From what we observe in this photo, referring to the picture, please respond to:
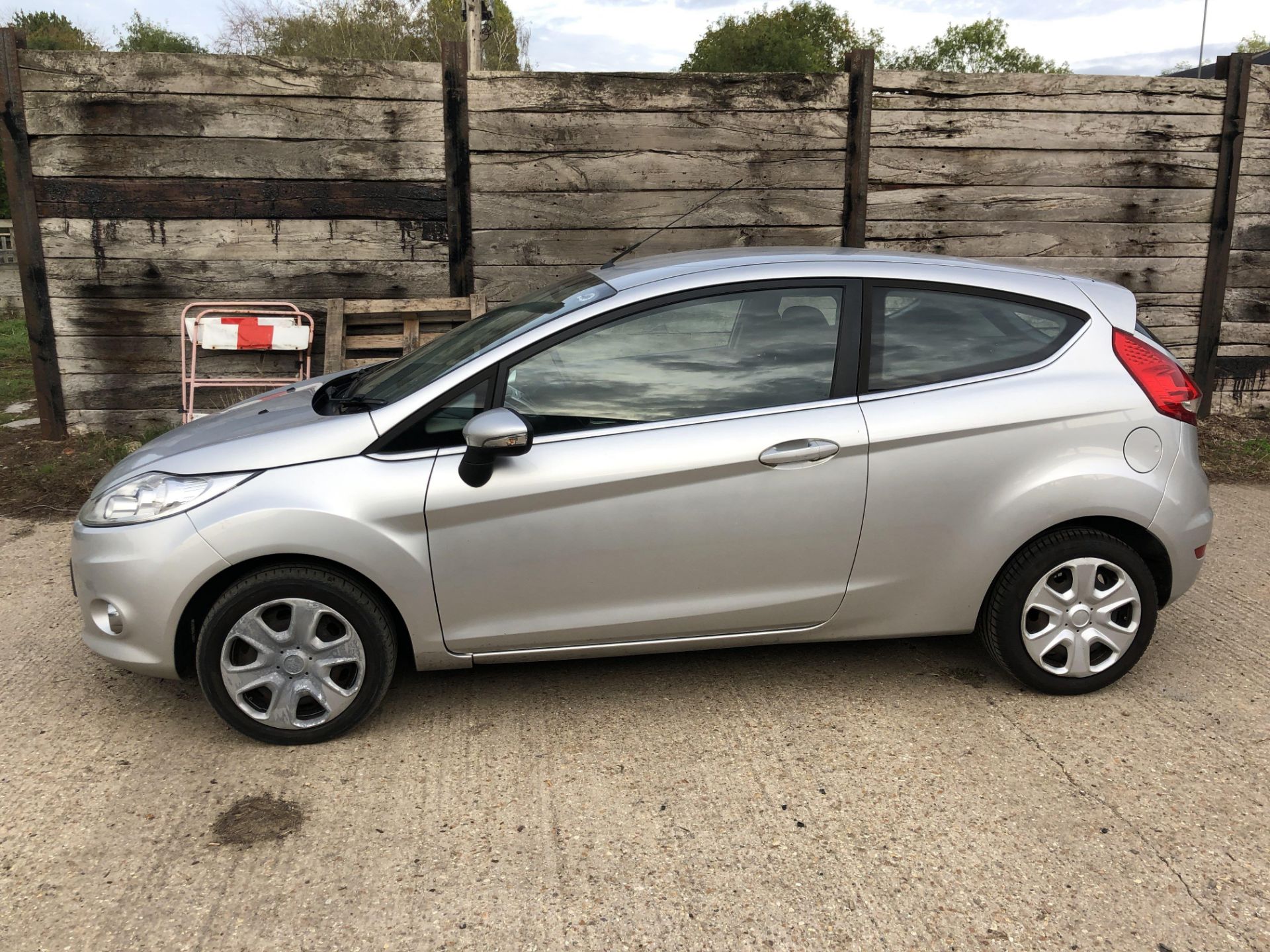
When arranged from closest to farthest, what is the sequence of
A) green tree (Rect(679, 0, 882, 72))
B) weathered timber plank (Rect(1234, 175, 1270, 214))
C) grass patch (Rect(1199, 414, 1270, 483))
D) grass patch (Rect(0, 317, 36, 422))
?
1. grass patch (Rect(1199, 414, 1270, 483))
2. weathered timber plank (Rect(1234, 175, 1270, 214))
3. grass patch (Rect(0, 317, 36, 422))
4. green tree (Rect(679, 0, 882, 72))

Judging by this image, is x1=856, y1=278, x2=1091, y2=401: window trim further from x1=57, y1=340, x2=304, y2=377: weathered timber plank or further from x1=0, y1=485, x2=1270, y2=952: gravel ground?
x1=57, y1=340, x2=304, y2=377: weathered timber plank

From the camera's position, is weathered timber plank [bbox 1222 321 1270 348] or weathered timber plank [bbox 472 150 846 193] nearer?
weathered timber plank [bbox 472 150 846 193]

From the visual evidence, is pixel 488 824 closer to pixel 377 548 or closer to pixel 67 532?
pixel 377 548

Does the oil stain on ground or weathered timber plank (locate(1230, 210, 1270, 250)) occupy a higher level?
weathered timber plank (locate(1230, 210, 1270, 250))

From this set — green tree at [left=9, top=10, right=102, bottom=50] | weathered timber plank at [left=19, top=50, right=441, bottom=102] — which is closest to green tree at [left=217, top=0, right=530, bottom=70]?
green tree at [left=9, top=10, right=102, bottom=50]

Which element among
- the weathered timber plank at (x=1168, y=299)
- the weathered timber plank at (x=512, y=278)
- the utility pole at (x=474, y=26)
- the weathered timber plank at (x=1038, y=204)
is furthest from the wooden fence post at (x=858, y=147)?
the utility pole at (x=474, y=26)

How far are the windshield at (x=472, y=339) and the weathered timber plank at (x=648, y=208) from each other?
2948mm

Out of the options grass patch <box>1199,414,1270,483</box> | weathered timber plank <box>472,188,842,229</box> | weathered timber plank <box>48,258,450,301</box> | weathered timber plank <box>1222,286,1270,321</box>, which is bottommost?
grass patch <box>1199,414,1270,483</box>

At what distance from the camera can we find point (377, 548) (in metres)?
3.24

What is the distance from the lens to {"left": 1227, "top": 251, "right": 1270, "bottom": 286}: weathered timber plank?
7.67 meters

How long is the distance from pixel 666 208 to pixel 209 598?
4.76 m

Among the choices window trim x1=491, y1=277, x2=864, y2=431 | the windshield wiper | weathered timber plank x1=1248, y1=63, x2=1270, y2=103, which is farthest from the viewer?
weathered timber plank x1=1248, y1=63, x2=1270, y2=103

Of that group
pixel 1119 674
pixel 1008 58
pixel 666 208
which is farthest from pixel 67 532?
pixel 1008 58

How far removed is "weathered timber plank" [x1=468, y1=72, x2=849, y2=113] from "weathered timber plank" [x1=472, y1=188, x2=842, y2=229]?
0.58m
